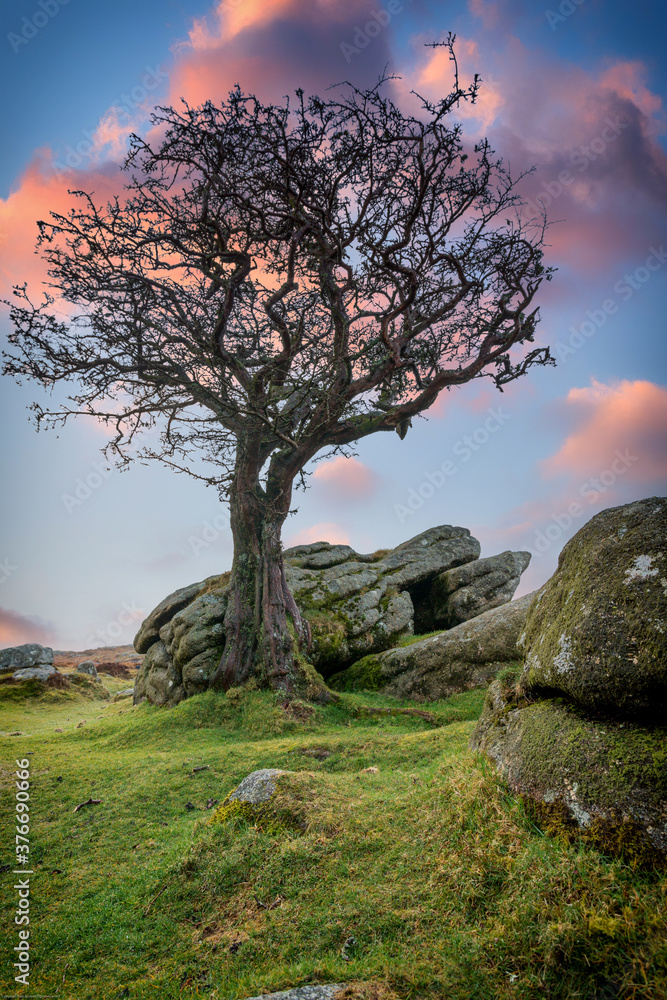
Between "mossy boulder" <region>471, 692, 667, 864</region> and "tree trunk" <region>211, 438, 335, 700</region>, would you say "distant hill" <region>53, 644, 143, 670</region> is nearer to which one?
"tree trunk" <region>211, 438, 335, 700</region>

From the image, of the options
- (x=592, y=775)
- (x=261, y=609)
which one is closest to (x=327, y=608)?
(x=261, y=609)

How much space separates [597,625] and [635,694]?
708 mm

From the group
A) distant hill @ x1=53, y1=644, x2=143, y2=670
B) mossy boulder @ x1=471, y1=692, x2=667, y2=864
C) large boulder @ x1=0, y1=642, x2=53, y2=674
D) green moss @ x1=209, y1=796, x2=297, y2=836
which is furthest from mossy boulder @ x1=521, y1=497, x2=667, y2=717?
distant hill @ x1=53, y1=644, x2=143, y2=670

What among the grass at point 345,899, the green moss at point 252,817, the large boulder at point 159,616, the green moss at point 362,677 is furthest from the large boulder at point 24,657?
the green moss at point 252,817

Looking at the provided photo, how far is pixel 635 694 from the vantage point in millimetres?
4578

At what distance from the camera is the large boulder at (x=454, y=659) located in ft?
49.7

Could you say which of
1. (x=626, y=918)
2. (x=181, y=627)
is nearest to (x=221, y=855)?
(x=626, y=918)

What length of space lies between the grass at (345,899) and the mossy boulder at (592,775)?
0.19m

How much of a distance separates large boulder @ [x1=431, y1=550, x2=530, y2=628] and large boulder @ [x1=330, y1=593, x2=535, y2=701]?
4148 millimetres

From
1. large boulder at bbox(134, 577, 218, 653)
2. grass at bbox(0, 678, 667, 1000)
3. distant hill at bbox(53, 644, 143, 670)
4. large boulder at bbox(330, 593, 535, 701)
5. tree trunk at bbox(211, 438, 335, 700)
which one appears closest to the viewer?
grass at bbox(0, 678, 667, 1000)

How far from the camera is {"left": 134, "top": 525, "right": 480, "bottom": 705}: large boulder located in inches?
669

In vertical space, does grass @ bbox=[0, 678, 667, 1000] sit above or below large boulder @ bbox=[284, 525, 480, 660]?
below

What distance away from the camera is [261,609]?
1684 cm

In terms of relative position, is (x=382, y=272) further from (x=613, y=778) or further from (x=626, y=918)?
(x=626, y=918)
